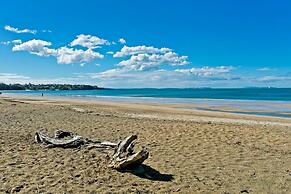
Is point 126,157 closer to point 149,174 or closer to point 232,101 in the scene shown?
point 149,174

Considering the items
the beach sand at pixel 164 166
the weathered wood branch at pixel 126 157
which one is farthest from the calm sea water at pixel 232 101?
the weathered wood branch at pixel 126 157

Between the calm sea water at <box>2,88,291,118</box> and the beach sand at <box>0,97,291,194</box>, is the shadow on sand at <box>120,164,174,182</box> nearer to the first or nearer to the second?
the beach sand at <box>0,97,291,194</box>

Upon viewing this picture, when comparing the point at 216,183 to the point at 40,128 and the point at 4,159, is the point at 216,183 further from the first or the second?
the point at 40,128

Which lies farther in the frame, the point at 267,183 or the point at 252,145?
the point at 252,145

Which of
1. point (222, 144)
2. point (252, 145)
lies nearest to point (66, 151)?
point (222, 144)

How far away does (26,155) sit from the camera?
9648 mm

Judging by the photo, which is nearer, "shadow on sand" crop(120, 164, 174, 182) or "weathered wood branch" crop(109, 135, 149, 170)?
"shadow on sand" crop(120, 164, 174, 182)

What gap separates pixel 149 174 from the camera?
8.25 m

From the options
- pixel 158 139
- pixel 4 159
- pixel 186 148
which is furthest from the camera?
pixel 158 139

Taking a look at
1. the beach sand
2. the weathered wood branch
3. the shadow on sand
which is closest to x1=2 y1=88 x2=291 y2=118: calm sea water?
the beach sand

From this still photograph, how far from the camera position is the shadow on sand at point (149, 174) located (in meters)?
8.00

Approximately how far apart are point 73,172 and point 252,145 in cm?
739

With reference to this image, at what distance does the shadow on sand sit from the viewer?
7996 mm

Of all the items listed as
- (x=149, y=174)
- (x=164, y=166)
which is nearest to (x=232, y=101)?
(x=164, y=166)
